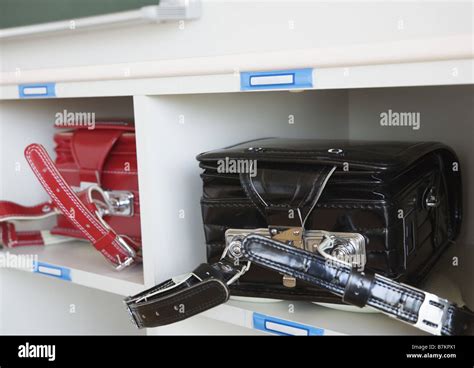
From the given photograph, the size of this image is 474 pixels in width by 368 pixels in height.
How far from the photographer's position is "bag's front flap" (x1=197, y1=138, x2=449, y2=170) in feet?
2.69

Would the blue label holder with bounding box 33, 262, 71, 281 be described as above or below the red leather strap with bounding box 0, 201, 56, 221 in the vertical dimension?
below

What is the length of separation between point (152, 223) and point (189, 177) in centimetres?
10

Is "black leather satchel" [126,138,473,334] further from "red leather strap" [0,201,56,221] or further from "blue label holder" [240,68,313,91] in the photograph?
"red leather strap" [0,201,56,221]

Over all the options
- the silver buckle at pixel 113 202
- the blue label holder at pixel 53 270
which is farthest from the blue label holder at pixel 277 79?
the blue label holder at pixel 53 270

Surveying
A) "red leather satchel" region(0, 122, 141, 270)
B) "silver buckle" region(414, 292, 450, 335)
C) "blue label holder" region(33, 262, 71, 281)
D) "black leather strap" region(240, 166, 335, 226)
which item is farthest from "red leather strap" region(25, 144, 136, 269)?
"silver buckle" region(414, 292, 450, 335)

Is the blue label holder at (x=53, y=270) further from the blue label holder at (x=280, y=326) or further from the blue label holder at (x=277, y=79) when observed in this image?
the blue label holder at (x=277, y=79)

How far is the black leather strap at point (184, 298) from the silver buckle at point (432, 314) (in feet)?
0.80

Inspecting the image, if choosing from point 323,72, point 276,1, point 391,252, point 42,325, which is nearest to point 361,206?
point 391,252

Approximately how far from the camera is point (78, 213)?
1.07m

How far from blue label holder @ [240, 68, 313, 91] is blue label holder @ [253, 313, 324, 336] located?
1.03ft

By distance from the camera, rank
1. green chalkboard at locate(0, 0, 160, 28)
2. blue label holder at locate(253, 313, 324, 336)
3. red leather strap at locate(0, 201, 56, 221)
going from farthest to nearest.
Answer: red leather strap at locate(0, 201, 56, 221)
green chalkboard at locate(0, 0, 160, 28)
blue label holder at locate(253, 313, 324, 336)

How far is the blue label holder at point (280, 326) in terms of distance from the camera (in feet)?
2.78

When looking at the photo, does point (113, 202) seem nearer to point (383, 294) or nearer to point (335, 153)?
point (335, 153)
